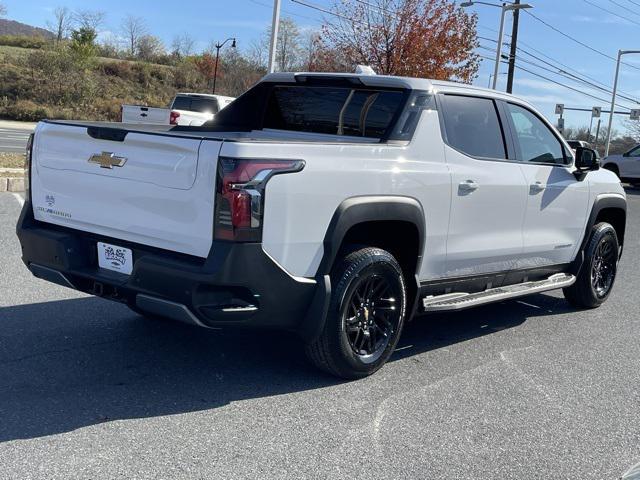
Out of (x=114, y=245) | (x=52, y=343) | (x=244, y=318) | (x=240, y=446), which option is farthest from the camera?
(x=52, y=343)

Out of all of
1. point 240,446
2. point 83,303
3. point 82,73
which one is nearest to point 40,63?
point 82,73

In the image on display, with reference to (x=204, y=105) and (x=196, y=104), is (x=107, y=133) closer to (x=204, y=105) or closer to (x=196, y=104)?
(x=204, y=105)

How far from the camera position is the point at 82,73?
45.8 metres

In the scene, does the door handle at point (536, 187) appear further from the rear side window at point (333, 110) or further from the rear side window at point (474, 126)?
the rear side window at point (333, 110)

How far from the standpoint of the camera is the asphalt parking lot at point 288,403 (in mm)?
3459

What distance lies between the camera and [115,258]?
4148 mm

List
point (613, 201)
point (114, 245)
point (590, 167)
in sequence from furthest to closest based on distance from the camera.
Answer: point (613, 201) < point (590, 167) < point (114, 245)

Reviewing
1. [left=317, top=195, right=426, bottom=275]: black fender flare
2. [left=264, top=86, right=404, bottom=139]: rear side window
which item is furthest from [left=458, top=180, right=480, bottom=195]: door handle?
[left=264, top=86, right=404, bottom=139]: rear side window

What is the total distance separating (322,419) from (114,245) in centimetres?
154

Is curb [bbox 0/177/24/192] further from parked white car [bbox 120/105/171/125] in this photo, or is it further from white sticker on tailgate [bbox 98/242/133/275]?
parked white car [bbox 120/105/171/125]

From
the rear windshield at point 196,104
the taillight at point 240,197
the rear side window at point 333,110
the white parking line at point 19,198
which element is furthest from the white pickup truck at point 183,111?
the taillight at point 240,197

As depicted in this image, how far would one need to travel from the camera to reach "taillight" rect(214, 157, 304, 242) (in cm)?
368

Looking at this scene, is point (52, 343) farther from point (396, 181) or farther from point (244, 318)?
point (396, 181)

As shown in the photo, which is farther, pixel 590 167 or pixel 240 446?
pixel 590 167
